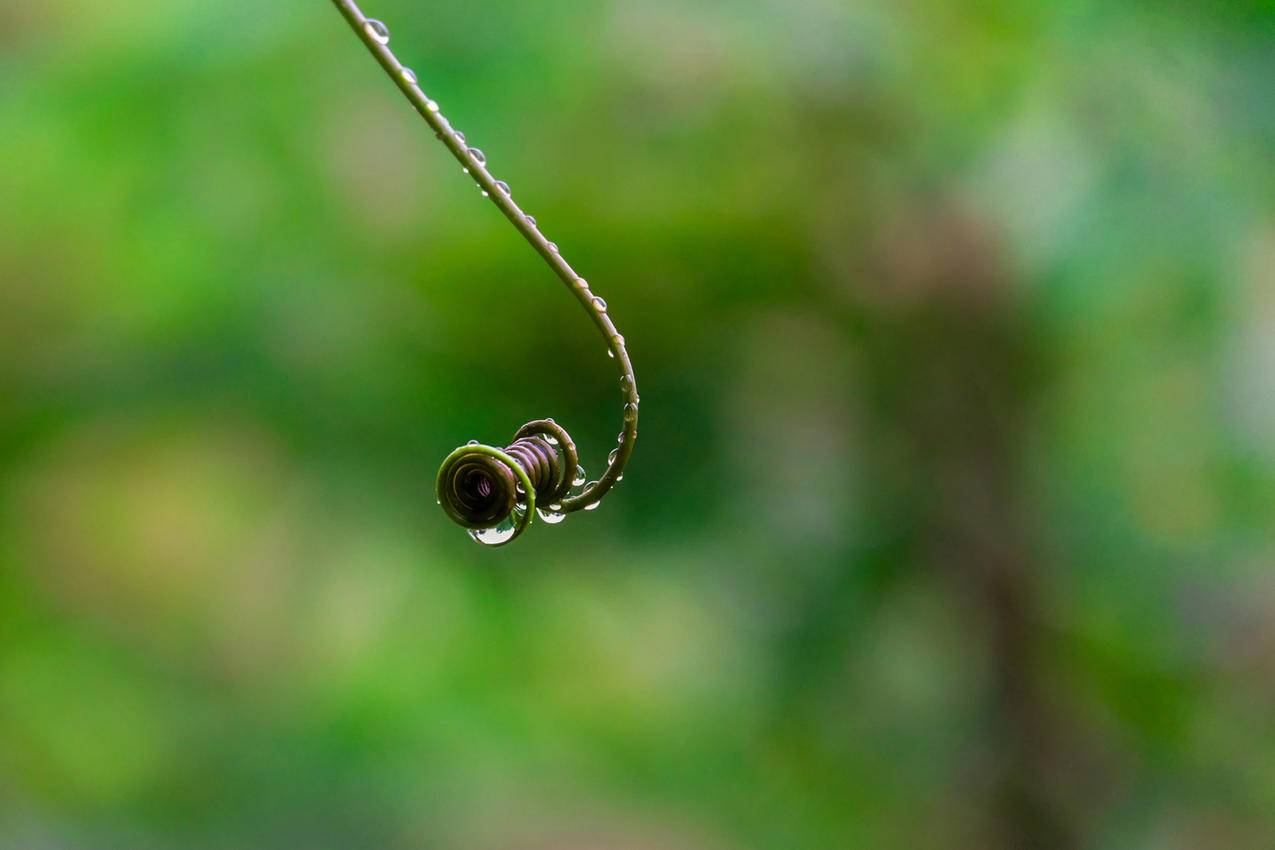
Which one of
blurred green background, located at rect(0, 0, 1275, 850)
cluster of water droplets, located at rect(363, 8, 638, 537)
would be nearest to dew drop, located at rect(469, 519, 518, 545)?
cluster of water droplets, located at rect(363, 8, 638, 537)

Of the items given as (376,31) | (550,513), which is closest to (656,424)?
(550,513)

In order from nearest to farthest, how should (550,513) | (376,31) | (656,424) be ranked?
(376,31)
(550,513)
(656,424)

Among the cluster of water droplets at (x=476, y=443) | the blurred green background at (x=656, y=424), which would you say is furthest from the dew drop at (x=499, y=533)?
the blurred green background at (x=656, y=424)

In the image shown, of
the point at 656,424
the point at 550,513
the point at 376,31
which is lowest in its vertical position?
the point at 656,424

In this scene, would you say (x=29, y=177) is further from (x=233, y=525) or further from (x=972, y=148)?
(x=972, y=148)

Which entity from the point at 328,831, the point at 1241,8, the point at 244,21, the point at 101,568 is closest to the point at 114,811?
the point at 328,831

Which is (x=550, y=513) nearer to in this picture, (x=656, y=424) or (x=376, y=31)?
(x=376, y=31)
